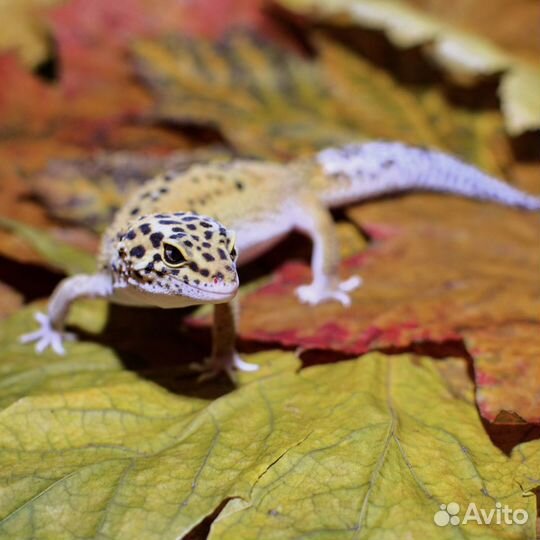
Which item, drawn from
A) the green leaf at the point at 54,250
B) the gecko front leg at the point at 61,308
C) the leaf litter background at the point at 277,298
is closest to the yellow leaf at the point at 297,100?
the leaf litter background at the point at 277,298

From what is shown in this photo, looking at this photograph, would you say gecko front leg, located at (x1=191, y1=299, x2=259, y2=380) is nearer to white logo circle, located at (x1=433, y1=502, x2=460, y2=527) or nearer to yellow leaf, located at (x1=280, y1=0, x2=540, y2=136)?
white logo circle, located at (x1=433, y1=502, x2=460, y2=527)

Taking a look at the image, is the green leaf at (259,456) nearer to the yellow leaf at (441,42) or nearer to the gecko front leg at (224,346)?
the gecko front leg at (224,346)

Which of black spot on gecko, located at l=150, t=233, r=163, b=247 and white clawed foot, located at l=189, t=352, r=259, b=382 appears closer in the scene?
black spot on gecko, located at l=150, t=233, r=163, b=247

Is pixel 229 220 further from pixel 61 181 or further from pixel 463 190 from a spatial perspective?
pixel 463 190

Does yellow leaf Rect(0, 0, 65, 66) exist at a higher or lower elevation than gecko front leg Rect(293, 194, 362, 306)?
higher

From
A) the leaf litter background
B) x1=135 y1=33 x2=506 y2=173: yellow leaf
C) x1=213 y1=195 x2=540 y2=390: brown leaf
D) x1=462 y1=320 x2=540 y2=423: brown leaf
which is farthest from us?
x1=135 y1=33 x2=506 y2=173: yellow leaf

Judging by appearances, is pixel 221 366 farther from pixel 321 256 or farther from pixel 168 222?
pixel 321 256

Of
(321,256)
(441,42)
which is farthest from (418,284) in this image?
(441,42)

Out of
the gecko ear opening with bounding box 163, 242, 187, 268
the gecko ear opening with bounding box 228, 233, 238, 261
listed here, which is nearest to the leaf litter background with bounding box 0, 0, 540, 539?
the gecko ear opening with bounding box 228, 233, 238, 261
